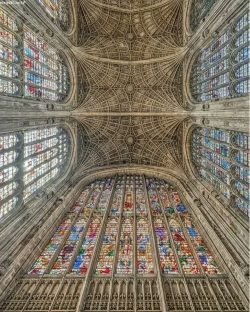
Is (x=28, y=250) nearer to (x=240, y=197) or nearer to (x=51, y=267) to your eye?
(x=51, y=267)

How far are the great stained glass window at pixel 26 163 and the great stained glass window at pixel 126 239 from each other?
360 centimetres

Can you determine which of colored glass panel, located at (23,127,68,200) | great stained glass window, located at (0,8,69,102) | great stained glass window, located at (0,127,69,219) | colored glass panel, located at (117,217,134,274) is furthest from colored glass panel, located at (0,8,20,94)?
colored glass panel, located at (117,217,134,274)

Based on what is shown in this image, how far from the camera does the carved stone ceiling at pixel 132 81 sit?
1071 inches

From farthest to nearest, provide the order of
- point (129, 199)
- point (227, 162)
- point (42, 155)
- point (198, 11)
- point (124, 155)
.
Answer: point (124, 155), point (129, 199), point (198, 11), point (42, 155), point (227, 162)

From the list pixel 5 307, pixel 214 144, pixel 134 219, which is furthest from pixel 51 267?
pixel 214 144

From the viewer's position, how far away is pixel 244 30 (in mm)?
16609

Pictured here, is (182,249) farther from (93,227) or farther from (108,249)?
(93,227)

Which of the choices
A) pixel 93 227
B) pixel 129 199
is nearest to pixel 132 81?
pixel 129 199

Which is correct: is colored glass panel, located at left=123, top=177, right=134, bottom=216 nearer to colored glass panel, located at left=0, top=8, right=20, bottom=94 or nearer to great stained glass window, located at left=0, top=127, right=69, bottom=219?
great stained glass window, located at left=0, top=127, right=69, bottom=219

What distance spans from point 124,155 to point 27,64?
14839 mm

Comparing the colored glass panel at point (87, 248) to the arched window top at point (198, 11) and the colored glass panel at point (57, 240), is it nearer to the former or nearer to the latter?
the colored glass panel at point (57, 240)

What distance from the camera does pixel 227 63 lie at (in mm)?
18891

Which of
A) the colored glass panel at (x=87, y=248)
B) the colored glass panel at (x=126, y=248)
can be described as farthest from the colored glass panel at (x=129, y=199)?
the colored glass panel at (x=87, y=248)

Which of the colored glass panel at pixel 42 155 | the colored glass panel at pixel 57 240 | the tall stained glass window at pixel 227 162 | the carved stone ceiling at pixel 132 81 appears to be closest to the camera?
the colored glass panel at pixel 57 240
